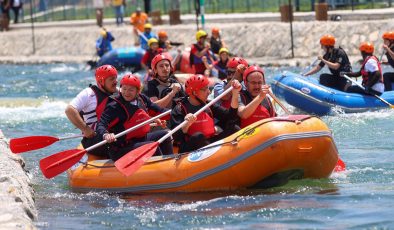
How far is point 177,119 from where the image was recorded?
11.6 meters

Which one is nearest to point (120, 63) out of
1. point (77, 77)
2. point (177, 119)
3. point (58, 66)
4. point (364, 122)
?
point (77, 77)

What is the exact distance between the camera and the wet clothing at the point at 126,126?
37.9 feet

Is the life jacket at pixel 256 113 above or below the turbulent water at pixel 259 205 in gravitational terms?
above

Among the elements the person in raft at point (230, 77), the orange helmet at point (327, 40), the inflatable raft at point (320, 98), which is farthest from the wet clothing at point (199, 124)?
the orange helmet at point (327, 40)

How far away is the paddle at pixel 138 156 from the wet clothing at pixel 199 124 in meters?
0.22

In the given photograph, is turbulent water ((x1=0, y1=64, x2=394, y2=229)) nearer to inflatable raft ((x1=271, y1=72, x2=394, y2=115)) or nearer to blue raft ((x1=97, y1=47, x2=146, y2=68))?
inflatable raft ((x1=271, y1=72, x2=394, y2=115))

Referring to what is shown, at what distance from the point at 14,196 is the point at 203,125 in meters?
2.44

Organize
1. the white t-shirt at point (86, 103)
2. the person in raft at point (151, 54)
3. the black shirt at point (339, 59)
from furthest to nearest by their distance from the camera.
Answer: the person in raft at point (151, 54)
the black shirt at point (339, 59)
the white t-shirt at point (86, 103)

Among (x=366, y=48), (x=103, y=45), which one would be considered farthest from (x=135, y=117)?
(x=103, y=45)

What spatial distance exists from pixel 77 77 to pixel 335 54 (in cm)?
1180

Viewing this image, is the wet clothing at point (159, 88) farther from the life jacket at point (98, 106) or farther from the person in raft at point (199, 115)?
the person in raft at point (199, 115)

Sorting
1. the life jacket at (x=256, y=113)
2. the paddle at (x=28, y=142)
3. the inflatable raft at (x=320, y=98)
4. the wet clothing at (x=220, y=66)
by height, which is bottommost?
the inflatable raft at (x=320, y=98)

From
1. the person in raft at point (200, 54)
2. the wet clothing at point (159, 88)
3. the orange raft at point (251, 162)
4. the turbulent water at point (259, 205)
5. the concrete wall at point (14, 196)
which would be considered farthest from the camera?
the person in raft at point (200, 54)

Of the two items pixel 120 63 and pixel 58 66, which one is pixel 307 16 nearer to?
pixel 120 63
